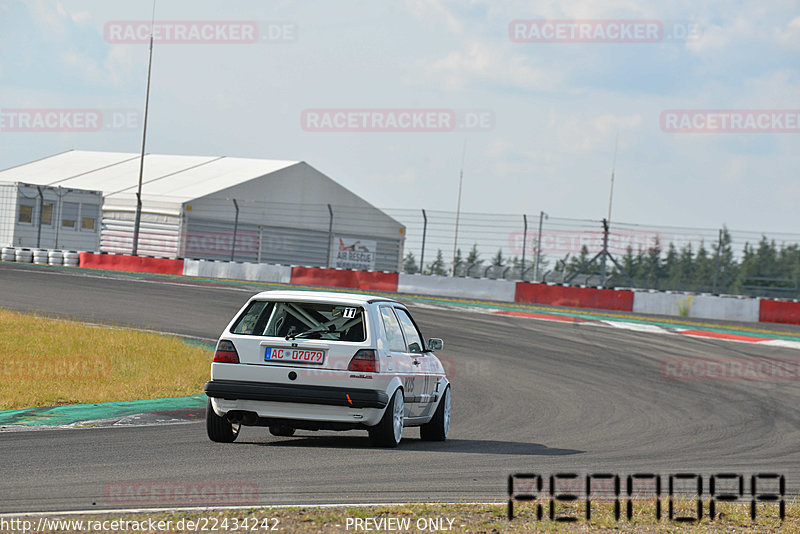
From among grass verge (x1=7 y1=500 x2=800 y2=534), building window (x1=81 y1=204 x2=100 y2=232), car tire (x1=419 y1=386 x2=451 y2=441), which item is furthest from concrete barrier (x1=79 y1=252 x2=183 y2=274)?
grass verge (x1=7 y1=500 x2=800 y2=534)

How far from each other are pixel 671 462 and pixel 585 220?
55.9 feet

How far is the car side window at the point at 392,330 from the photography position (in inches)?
356

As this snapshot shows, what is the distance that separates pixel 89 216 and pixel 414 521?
36.2 m

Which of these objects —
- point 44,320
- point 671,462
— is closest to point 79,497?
point 671,462

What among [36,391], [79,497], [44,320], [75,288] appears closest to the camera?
[79,497]

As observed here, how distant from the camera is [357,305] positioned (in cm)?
876

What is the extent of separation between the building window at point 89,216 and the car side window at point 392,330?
32.2 metres

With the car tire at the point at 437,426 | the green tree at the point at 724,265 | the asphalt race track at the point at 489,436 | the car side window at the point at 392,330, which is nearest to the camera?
the asphalt race track at the point at 489,436

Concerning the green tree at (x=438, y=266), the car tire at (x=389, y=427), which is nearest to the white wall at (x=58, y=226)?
the green tree at (x=438, y=266)

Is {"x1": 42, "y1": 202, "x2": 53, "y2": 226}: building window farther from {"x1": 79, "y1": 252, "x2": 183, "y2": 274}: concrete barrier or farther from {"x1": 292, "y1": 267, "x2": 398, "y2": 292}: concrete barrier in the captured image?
{"x1": 292, "y1": 267, "x2": 398, "y2": 292}: concrete barrier

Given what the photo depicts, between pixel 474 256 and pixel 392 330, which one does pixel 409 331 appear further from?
pixel 474 256

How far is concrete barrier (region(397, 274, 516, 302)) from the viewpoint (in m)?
27.5

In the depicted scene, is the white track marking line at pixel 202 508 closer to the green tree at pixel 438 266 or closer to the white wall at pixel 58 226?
the green tree at pixel 438 266

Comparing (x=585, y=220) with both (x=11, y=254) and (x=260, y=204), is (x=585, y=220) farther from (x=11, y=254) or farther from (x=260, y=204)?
(x=11, y=254)
